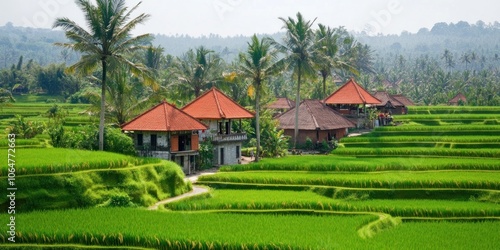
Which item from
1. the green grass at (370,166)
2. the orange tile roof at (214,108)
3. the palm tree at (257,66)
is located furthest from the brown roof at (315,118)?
the green grass at (370,166)

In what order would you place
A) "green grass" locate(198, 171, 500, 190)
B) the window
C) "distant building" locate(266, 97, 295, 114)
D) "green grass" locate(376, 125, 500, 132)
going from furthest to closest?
"distant building" locate(266, 97, 295, 114), "green grass" locate(376, 125, 500, 132), the window, "green grass" locate(198, 171, 500, 190)

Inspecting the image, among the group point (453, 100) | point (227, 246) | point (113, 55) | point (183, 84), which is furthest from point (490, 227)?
point (453, 100)

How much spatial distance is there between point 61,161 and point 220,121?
17.0 m

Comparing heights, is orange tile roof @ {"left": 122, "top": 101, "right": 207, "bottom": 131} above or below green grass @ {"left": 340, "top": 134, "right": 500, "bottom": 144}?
above

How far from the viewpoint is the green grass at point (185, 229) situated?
1572cm

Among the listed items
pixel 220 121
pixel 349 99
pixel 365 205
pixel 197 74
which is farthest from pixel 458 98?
pixel 365 205

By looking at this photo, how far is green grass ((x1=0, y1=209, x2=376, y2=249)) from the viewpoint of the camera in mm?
15719

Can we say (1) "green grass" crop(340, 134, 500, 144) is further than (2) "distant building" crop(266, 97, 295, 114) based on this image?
No

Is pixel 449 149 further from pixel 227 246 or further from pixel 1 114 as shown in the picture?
pixel 1 114

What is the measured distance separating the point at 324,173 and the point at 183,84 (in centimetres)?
2297

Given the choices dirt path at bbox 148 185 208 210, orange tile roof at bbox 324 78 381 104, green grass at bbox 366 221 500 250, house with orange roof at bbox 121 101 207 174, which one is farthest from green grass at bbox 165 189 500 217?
orange tile roof at bbox 324 78 381 104

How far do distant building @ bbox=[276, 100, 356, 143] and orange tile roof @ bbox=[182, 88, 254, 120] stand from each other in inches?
288

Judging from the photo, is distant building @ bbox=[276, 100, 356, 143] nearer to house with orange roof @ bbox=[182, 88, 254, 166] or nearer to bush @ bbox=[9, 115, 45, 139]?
house with orange roof @ bbox=[182, 88, 254, 166]

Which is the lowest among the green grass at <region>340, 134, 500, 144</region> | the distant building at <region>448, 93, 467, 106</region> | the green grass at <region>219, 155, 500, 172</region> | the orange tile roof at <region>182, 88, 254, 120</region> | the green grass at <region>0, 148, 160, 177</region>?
the green grass at <region>219, 155, 500, 172</region>
